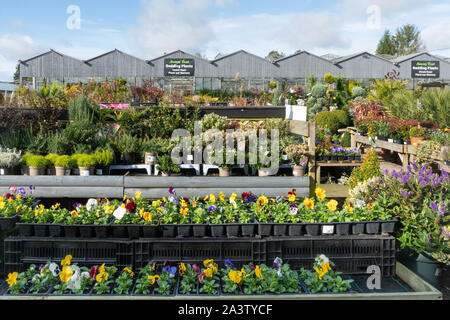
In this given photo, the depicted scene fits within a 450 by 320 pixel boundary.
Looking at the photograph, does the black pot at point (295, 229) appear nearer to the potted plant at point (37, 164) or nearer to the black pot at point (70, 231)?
the black pot at point (70, 231)

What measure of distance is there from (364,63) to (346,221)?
87.8 feet

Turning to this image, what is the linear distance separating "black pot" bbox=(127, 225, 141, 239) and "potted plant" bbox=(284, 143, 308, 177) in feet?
8.42

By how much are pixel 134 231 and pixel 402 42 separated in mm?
49959

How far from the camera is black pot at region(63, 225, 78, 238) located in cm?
331

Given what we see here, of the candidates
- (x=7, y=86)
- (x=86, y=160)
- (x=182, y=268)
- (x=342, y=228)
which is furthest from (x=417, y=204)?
(x=7, y=86)

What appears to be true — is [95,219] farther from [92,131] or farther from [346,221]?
[92,131]

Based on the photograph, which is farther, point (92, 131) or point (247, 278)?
point (92, 131)

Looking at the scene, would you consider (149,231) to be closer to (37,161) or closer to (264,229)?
(264,229)

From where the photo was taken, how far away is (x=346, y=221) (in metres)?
3.43

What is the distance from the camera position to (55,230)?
3.33 meters

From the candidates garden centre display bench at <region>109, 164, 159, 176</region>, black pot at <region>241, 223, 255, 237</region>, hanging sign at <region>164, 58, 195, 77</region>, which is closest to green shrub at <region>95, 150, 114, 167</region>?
garden centre display bench at <region>109, 164, 159, 176</region>

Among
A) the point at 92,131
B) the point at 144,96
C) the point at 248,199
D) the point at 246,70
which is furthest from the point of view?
the point at 246,70

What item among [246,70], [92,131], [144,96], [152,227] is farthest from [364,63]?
[152,227]
